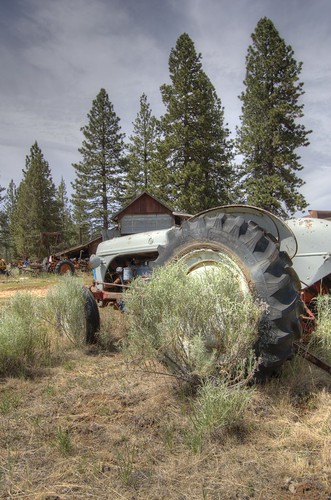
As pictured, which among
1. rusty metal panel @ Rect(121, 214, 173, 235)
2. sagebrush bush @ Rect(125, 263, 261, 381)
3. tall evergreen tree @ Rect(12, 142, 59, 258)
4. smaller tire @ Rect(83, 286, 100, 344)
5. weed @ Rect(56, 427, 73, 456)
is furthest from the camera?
tall evergreen tree @ Rect(12, 142, 59, 258)

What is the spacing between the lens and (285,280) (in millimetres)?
2812

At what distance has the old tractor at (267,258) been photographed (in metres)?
2.76

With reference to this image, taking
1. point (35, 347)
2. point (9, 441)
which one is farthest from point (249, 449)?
point (35, 347)

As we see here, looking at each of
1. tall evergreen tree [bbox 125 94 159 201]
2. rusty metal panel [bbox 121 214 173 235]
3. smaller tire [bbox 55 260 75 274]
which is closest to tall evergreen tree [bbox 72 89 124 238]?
tall evergreen tree [bbox 125 94 159 201]

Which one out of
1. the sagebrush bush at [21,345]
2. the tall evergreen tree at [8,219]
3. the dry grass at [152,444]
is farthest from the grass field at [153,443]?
the tall evergreen tree at [8,219]

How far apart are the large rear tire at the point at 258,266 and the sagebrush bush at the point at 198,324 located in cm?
11

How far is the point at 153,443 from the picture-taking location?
231 cm

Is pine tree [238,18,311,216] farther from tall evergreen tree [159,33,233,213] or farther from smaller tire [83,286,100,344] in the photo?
smaller tire [83,286,100,344]

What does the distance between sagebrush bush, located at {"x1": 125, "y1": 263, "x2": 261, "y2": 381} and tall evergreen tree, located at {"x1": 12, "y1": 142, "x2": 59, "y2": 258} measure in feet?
127

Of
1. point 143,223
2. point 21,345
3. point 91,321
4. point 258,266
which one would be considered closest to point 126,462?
point 258,266

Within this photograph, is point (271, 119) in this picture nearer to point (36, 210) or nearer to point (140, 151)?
point (140, 151)

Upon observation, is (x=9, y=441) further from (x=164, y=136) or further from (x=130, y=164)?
(x=130, y=164)

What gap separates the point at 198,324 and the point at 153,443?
0.83 m

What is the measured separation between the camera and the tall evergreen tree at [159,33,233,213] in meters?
24.8
